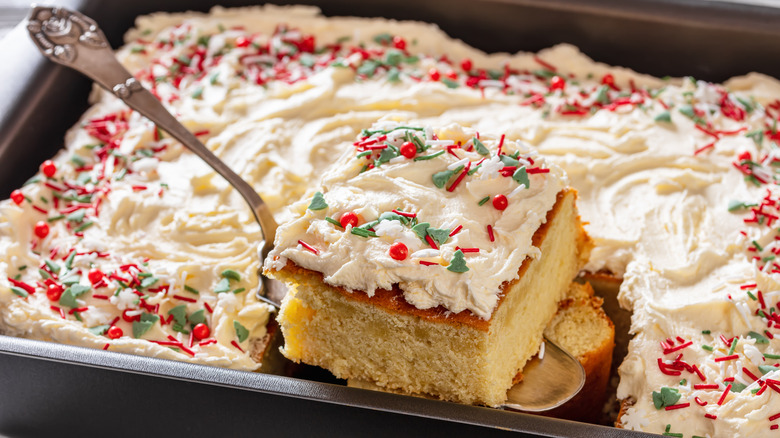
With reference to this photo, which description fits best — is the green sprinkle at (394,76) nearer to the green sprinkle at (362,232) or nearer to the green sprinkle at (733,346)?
the green sprinkle at (362,232)

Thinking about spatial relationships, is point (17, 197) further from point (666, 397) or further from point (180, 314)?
point (666, 397)

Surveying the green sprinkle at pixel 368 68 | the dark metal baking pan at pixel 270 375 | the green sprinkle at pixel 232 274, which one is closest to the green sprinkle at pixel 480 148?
the dark metal baking pan at pixel 270 375

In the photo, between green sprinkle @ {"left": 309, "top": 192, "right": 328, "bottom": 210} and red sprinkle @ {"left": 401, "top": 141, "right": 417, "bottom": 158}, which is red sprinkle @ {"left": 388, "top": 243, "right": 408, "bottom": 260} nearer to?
green sprinkle @ {"left": 309, "top": 192, "right": 328, "bottom": 210}

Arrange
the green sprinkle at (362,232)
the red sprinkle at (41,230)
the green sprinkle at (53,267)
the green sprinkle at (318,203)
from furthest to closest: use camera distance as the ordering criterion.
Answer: the red sprinkle at (41,230), the green sprinkle at (53,267), the green sprinkle at (318,203), the green sprinkle at (362,232)

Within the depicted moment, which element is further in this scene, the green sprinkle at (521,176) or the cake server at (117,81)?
the cake server at (117,81)

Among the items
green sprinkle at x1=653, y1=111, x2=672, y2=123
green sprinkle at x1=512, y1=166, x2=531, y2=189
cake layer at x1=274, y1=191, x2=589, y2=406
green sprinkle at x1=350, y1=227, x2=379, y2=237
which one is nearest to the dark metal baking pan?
cake layer at x1=274, y1=191, x2=589, y2=406

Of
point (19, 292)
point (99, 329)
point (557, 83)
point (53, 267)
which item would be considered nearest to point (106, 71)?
point (53, 267)
